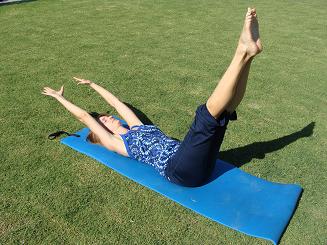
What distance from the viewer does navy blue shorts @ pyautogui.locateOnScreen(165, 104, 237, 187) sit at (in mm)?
3402

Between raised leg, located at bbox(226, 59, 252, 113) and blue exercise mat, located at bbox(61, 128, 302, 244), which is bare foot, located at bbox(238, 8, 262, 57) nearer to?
raised leg, located at bbox(226, 59, 252, 113)

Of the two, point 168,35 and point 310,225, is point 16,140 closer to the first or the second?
point 310,225

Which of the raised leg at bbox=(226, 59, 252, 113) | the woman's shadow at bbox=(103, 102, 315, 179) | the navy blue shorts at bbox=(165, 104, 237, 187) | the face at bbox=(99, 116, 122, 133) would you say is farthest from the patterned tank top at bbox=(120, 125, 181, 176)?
the raised leg at bbox=(226, 59, 252, 113)

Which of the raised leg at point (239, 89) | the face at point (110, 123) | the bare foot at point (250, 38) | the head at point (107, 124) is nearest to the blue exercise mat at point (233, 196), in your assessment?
the head at point (107, 124)

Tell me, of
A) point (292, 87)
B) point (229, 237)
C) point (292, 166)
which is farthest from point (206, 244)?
point (292, 87)

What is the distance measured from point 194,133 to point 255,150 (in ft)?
Result: 4.93

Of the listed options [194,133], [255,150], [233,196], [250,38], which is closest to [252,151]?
[255,150]

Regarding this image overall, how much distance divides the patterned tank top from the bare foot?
1.32 m

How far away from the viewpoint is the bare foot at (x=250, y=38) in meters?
3.17

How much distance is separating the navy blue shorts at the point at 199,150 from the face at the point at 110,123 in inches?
39.9

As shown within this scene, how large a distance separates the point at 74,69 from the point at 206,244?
14.1ft

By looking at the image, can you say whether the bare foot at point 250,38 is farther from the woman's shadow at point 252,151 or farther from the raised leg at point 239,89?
the woman's shadow at point 252,151

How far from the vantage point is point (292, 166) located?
444 centimetres

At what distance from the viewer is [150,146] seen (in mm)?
4160
